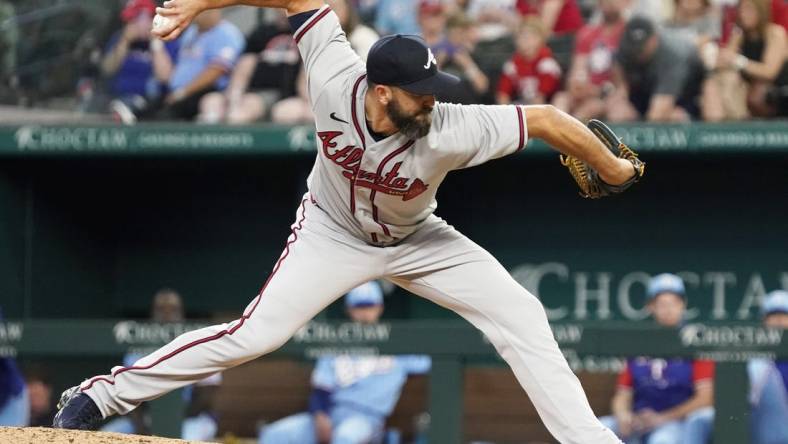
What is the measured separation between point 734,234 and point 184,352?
488cm

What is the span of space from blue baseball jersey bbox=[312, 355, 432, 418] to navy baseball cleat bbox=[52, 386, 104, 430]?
2.02 m

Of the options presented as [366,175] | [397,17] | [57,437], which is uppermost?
[397,17]

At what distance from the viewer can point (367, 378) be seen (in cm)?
612

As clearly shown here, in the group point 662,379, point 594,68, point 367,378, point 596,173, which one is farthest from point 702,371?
point 596,173

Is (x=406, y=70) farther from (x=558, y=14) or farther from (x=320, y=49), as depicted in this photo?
(x=558, y=14)

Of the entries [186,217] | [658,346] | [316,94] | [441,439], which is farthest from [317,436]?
[186,217]

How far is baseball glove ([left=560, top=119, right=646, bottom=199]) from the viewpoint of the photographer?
4.11m

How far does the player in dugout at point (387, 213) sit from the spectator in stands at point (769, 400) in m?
1.99

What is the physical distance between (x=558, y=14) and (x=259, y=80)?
1.78 metres

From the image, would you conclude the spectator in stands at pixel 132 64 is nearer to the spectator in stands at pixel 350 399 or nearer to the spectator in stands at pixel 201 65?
the spectator in stands at pixel 201 65

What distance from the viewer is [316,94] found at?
4039 millimetres

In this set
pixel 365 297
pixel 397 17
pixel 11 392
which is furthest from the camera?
pixel 397 17

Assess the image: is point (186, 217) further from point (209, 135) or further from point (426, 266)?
point (426, 266)

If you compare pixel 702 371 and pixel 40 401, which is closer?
pixel 702 371
